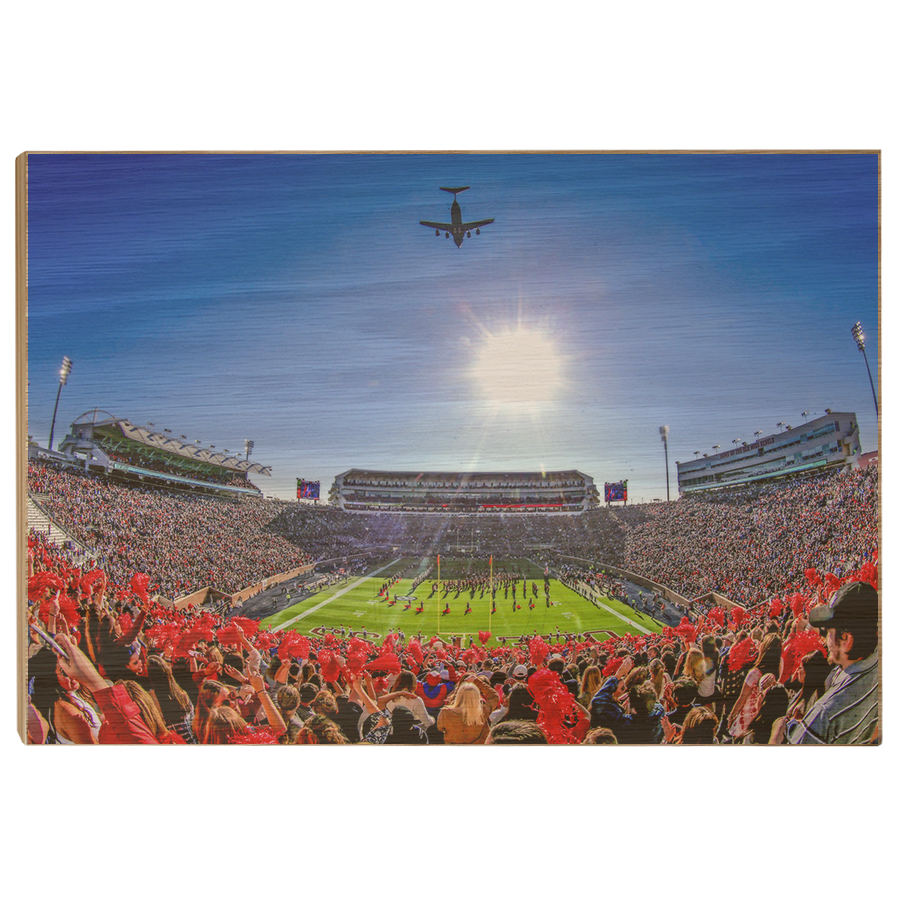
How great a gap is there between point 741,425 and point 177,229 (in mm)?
6053

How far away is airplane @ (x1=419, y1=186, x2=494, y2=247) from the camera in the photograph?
5.76 metres

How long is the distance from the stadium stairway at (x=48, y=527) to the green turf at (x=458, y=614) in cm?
203

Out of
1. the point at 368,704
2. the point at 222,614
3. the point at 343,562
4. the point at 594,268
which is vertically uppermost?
the point at 594,268

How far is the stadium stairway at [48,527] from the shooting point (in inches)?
221

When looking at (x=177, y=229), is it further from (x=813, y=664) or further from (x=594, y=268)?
(x=813, y=664)

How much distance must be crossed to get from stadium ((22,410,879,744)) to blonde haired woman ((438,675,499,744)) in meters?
0.02

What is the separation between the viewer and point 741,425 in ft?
18.8

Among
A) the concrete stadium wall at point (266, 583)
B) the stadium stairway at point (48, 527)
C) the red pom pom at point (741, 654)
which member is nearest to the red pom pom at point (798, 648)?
the red pom pom at point (741, 654)

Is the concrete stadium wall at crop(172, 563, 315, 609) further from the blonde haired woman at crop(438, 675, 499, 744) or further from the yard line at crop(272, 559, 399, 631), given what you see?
the blonde haired woman at crop(438, 675, 499, 744)

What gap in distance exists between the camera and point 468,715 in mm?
5414

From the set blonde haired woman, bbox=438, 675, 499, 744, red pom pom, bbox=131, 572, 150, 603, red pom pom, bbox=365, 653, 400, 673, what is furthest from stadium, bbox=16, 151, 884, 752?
blonde haired woman, bbox=438, 675, 499, 744

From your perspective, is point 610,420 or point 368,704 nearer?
point 368,704

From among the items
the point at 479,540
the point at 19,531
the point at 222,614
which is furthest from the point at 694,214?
the point at 19,531

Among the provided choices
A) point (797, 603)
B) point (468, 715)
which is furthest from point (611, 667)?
point (797, 603)
